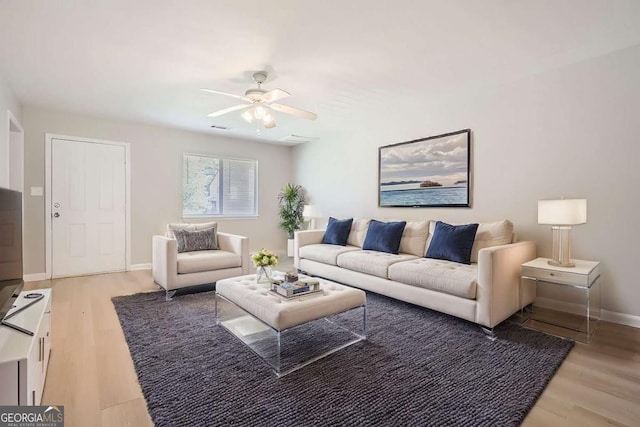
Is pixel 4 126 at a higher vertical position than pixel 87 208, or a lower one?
higher

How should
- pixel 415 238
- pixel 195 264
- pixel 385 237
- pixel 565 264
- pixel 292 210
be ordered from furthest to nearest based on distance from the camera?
1. pixel 292 210
2. pixel 385 237
3. pixel 415 238
4. pixel 195 264
5. pixel 565 264

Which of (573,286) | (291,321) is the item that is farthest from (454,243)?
(291,321)

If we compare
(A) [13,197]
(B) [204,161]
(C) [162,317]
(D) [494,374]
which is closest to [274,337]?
(C) [162,317]

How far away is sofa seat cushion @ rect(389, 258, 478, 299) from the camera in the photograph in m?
2.62

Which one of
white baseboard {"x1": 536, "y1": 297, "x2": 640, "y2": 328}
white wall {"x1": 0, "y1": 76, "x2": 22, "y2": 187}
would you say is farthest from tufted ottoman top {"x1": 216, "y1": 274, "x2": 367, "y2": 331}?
white wall {"x1": 0, "y1": 76, "x2": 22, "y2": 187}

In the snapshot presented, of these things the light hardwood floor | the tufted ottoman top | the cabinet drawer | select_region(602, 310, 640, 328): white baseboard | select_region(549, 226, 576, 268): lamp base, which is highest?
select_region(549, 226, 576, 268): lamp base

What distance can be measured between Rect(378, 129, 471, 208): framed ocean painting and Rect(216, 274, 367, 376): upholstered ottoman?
6.49 ft

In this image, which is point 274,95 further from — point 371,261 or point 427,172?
point 427,172

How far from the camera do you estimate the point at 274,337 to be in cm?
249

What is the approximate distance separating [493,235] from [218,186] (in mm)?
4573

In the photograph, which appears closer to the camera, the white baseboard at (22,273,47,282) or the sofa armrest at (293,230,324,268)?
the white baseboard at (22,273,47,282)

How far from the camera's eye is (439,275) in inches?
111

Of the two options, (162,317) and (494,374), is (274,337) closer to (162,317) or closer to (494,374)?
(162,317)

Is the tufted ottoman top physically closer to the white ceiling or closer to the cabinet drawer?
the cabinet drawer
